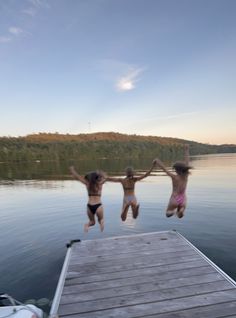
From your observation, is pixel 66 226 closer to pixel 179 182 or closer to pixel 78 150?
pixel 179 182

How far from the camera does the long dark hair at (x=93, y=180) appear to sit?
9938 mm

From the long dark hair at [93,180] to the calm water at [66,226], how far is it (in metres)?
4.01

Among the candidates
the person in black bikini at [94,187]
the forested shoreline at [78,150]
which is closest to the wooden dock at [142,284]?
the person in black bikini at [94,187]

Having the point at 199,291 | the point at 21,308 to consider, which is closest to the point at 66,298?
the point at 21,308

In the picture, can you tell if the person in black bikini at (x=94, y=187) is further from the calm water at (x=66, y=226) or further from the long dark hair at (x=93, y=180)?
the calm water at (x=66, y=226)

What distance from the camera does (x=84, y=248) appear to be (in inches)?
478

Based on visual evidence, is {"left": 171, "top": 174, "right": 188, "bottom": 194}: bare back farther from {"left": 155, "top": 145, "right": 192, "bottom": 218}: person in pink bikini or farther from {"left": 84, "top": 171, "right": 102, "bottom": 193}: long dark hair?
{"left": 84, "top": 171, "right": 102, "bottom": 193}: long dark hair

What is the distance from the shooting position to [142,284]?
8469 millimetres

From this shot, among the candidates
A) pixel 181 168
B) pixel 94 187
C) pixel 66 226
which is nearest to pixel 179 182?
pixel 181 168

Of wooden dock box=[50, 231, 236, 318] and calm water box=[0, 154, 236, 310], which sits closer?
wooden dock box=[50, 231, 236, 318]

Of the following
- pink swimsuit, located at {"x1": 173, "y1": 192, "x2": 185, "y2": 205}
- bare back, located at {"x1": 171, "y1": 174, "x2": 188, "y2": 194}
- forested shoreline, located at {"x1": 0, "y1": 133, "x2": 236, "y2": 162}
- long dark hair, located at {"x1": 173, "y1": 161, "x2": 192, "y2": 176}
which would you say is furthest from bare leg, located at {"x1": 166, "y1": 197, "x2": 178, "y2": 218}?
forested shoreline, located at {"x1": 0, "y1": 133, "x2": 236, "y2": 162}

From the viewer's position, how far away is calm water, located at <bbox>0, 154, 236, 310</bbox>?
1213 centimetres

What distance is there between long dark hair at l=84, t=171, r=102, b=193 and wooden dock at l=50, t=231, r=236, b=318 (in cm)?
264

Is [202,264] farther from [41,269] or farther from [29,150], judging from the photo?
[29,150]
